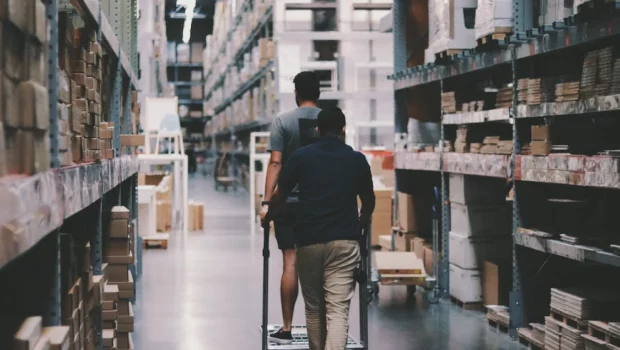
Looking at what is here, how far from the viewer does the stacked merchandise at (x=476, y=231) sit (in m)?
7.25

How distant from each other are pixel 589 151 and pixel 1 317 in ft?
12.9

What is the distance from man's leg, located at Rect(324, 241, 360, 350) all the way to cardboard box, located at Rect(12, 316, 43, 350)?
89.4 inches

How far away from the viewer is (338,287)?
178 inches

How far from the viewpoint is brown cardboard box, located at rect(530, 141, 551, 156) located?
18.9 ft

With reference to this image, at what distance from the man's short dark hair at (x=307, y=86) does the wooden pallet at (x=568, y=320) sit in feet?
6.70

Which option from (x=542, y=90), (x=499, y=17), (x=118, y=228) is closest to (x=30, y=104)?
(x=118, y=228)

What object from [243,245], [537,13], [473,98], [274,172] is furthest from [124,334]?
[243,245]

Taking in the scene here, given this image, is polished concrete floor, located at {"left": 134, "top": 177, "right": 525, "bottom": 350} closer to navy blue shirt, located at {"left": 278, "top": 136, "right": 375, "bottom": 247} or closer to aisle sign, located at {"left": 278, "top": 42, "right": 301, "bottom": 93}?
navy blue shirt, located at {"left": 278, "top": 136, "right": 375, "bottom": 247}

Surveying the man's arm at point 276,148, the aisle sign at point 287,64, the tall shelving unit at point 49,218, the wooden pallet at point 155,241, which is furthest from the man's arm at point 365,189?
the aisle sign at point 287,64

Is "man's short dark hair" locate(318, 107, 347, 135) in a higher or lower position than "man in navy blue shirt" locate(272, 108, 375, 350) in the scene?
higher

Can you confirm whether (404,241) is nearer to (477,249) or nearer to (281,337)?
(477,249)

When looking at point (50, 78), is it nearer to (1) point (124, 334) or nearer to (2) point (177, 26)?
(1) point (124, 334)

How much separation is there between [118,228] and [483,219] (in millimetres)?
3303

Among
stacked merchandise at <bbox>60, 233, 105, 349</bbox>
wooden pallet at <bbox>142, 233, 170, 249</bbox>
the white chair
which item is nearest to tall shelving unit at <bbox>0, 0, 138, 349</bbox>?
stacked merchandise at <bbox>60, 233, 105, 349</bbox>
